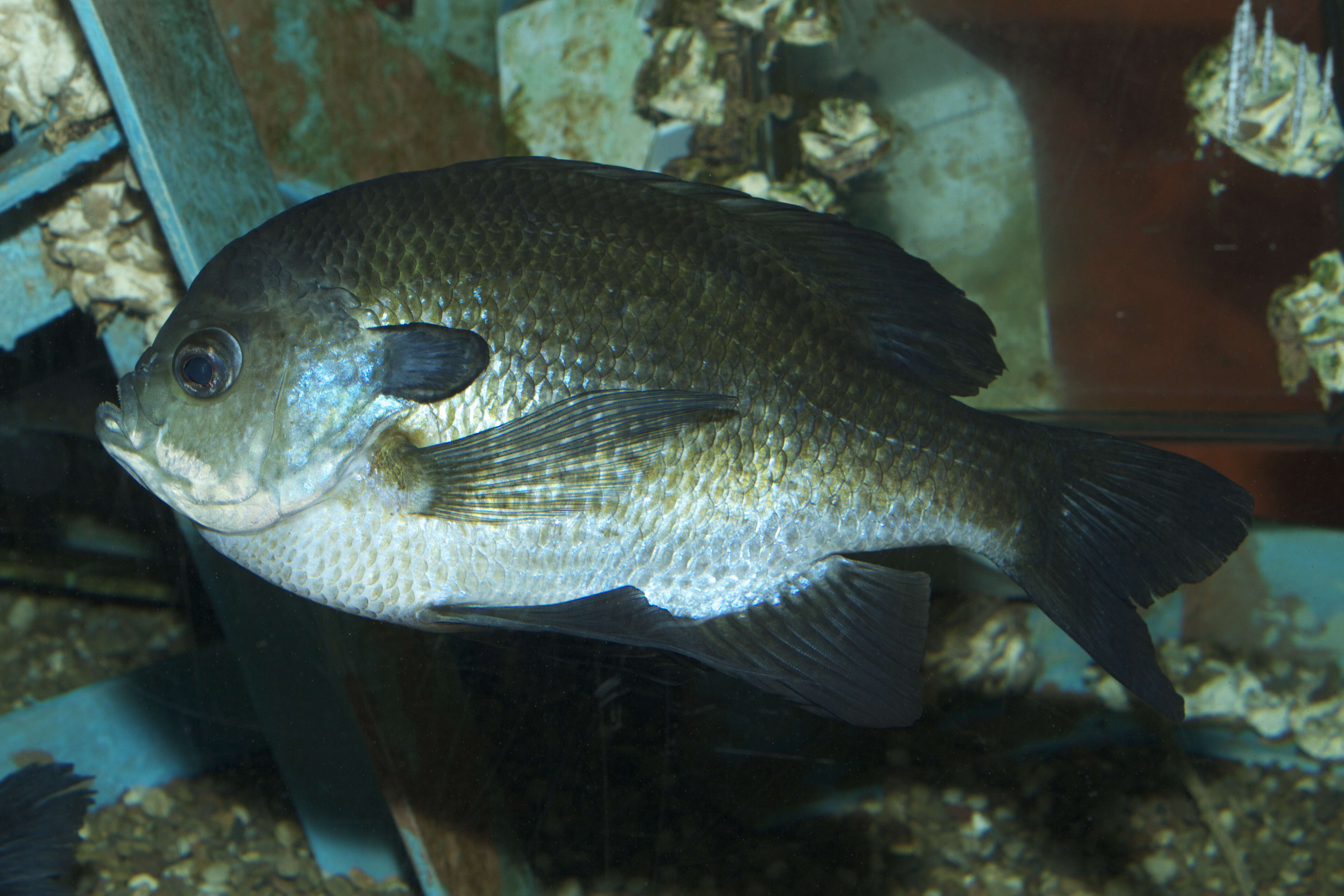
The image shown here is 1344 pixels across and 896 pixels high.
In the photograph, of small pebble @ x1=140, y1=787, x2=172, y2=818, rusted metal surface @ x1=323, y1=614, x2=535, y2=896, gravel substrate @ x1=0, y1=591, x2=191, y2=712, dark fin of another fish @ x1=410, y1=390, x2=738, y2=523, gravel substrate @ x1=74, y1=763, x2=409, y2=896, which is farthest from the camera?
gravel substrate @ x1=0, y1=591, x2=191, y2=712

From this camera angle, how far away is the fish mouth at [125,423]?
0.86 metres

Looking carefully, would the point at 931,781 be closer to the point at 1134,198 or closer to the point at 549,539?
the point at 549,539

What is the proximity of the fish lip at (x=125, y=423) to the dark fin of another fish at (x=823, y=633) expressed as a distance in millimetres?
357

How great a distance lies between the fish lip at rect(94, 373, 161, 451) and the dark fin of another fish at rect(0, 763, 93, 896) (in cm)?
88

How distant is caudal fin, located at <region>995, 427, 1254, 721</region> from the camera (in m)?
0.90

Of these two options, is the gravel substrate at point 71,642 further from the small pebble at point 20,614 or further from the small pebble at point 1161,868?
the small pebble at point 1161,868

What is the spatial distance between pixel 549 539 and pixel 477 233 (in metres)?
0.35

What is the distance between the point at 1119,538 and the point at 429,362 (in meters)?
0.80

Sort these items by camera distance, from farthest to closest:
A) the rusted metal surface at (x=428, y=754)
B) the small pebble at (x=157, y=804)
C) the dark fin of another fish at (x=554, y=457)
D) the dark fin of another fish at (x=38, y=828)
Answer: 1. the small pebble at (x=157, y=804)
2. the rusted metal surface at (x=428, y=754)
3. the dark fin of another fish at (x=38, y=828)
4. the dark fin of another fish at (x=554, y=457)

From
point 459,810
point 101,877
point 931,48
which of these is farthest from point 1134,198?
point 101,877

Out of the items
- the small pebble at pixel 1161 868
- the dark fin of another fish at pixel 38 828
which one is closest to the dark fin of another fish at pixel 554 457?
the dark fin of another fish at pixel 38 828

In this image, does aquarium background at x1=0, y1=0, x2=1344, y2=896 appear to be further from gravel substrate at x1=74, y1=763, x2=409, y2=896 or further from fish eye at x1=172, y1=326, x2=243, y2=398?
fish eye at x1=172, y1=326, x2=243, y2=398

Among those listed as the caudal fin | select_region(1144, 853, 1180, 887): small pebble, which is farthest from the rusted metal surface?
select_region(1144, 853, 1180, 887): small pebble

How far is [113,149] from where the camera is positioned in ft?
4.85
